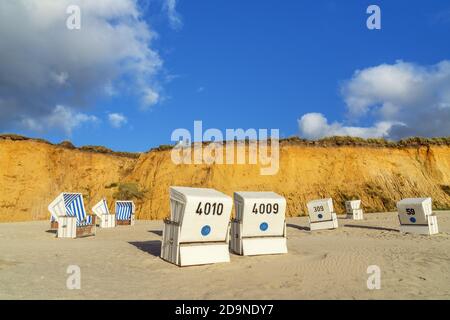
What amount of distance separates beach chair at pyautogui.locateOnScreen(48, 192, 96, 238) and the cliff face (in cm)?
1909

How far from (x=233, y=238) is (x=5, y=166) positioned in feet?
122

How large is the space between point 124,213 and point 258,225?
56.3 feet

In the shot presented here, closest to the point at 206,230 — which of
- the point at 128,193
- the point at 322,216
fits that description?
the point at 322,216

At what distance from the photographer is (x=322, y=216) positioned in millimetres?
21062

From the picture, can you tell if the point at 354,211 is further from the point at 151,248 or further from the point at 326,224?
the point at 151,248

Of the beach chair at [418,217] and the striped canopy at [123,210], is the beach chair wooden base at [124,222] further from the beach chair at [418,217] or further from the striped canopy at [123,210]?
the beach chair at [418,217]

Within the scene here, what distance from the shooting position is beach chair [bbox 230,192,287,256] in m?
11.6

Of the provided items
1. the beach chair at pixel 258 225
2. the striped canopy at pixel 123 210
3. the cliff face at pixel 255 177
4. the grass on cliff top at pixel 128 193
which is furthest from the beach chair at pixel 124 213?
the beach chair at pixel 258 225

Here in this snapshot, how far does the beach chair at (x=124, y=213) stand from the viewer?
2644cm

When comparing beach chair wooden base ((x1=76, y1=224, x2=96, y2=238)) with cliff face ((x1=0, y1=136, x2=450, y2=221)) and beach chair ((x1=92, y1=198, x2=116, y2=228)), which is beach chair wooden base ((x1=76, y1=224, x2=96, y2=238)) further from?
cliff face ((x1=0, y1=136, x2=450, y2=221))

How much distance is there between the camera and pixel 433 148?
139 ft

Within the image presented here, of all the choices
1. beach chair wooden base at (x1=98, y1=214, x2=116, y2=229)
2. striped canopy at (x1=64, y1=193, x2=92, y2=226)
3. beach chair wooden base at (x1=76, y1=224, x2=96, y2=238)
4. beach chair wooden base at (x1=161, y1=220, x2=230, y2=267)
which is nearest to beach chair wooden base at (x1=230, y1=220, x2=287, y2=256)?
beach chair wooden base at (x1=161, y1=220, x2=230, y2=267)
